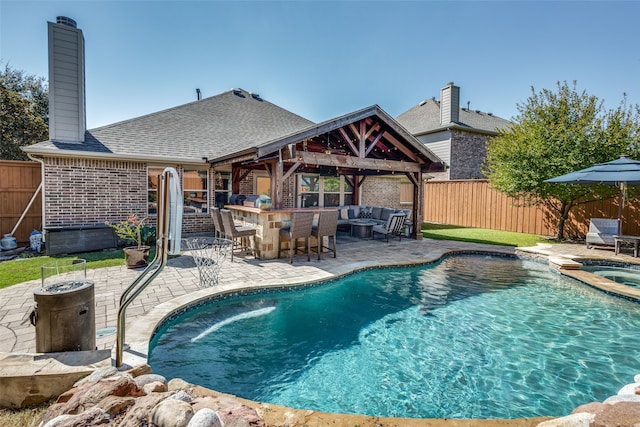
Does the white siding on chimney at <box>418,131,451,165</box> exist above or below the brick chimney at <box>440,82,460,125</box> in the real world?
below

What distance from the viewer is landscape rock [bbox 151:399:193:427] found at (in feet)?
6.02

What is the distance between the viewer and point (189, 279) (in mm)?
5875

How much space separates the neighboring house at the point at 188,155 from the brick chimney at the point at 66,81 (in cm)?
2

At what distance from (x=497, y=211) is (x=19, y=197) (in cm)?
1888

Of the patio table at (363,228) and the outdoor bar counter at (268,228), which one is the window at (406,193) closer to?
the patio table at (363,228)

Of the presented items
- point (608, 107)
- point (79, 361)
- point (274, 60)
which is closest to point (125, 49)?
point (274, 60)

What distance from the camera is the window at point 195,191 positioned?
10.7m

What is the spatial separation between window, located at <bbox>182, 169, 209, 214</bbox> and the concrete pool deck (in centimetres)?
344

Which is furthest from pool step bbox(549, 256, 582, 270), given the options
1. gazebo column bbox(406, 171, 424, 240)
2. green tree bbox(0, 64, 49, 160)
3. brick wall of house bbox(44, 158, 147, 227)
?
green tree bbox(0, 64, 49, 160)

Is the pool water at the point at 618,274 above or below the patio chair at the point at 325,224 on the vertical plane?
below

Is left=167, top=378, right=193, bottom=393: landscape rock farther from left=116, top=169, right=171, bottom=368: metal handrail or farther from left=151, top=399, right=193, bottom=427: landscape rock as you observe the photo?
left=116, top=169, right=171, bottom=368: metal handrail

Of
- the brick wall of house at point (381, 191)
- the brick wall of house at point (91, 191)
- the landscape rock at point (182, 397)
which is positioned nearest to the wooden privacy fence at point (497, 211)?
the brick wall of house at point (381, 191)

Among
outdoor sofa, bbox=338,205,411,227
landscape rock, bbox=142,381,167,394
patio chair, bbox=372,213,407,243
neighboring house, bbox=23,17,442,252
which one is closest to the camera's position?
landscape rock, bbox=142,381,167,394

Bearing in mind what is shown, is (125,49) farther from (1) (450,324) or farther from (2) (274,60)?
(1) (450,324)
